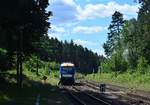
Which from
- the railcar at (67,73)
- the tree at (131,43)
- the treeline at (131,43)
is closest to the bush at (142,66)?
the treeline at (131,43)

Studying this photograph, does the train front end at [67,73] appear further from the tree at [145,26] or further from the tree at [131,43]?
the tree at [131,43]

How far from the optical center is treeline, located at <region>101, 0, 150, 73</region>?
97.1m

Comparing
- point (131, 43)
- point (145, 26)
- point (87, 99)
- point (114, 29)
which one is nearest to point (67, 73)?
point (145, 26)

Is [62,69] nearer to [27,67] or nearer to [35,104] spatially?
[27,67]

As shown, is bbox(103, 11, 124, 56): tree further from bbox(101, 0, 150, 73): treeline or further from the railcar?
the railcar

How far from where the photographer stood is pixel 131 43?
13862 cm

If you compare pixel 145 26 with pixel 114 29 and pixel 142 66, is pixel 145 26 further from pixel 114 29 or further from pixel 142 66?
pixel 114 29

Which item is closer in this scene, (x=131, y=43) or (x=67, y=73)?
(x=67, y=73)

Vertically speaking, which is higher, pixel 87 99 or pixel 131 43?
pixel 131 43

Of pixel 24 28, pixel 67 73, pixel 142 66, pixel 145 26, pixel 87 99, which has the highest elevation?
pixel 145 26

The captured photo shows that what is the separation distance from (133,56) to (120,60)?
539 centimetres

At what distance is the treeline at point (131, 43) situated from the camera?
3821 inches

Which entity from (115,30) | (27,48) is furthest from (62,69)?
(115,30)

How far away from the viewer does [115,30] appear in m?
190
